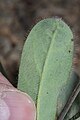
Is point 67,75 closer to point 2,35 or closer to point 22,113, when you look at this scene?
point 22,113

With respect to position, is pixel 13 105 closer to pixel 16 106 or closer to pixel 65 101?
pixel 16 106

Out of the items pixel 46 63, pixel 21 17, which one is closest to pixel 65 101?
pixel 46 63

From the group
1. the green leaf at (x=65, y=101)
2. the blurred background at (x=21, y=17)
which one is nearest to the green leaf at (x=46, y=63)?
the green leaf at (x=65, y=101)

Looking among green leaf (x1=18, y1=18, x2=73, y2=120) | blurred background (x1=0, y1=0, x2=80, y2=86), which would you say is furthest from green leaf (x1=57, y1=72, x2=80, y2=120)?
blurred background (x1=0, y1=0, x2=80, y2=86)

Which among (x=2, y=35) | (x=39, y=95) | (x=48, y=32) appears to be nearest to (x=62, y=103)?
(x=39, y=95)

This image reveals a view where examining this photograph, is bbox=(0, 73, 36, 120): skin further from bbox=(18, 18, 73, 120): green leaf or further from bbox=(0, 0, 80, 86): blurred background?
bbox=(0, 0, 80, 86): blurred background
